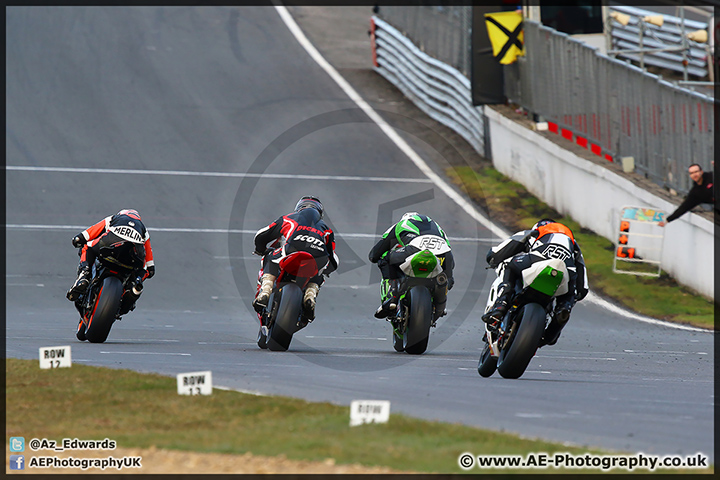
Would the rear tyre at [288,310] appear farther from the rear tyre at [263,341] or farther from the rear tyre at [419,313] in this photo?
the rear tyre at [419,313]

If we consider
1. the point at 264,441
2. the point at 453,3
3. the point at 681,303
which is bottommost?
the point at 681,303

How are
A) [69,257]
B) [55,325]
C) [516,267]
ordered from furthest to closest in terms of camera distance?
[69,257], [55,325], [516,267]

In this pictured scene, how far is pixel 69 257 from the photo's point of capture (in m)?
19.2

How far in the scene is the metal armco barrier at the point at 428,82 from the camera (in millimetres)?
27500

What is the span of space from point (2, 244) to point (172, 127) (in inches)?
346

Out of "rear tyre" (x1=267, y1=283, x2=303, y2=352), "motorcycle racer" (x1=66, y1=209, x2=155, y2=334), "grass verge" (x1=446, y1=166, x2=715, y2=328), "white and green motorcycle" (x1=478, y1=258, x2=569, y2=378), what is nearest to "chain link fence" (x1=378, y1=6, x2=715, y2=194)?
"grass verge" (x1=446, y1=166, x2=715, y2=328)

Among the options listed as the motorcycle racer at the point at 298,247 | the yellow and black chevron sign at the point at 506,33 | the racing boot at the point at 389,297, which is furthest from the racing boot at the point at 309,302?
the yellow and black chevron sign at the point at 506,33

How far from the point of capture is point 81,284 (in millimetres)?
12414

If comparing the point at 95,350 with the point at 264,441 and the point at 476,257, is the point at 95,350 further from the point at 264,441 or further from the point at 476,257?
the point at 476,257

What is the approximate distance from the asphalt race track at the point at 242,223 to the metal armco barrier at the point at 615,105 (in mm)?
3211

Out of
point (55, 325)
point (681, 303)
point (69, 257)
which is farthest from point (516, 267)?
point (69, 257)

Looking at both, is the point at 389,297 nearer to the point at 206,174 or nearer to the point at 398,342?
the point at 398,342

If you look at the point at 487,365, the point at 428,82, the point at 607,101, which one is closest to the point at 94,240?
the point at 487,365

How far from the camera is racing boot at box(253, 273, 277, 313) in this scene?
11.7 m
